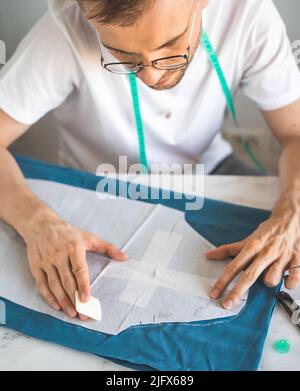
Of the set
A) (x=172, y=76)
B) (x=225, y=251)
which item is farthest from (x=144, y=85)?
(x=225, y=251)

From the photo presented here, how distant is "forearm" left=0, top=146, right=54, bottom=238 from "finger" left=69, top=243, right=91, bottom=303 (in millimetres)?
129

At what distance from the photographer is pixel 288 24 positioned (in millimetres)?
1523

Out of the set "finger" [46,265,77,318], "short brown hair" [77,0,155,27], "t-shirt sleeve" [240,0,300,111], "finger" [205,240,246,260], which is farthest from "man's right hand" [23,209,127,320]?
"t-shirt sleeve" [240,0,300,111]

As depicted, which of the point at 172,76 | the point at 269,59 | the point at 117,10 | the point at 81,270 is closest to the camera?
the point at 117,10

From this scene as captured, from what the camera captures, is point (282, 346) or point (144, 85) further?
point (144, 85)

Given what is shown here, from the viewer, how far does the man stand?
0.82 m

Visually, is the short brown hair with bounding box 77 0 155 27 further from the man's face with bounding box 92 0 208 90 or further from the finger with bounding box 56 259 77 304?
the finger with bounding box 56 259 77 304

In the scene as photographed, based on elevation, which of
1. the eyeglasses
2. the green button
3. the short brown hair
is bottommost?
the green button

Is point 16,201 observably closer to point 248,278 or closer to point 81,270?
→ point 81,270

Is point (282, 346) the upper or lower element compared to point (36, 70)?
lower

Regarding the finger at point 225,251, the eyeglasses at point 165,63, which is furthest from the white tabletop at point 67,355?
the eyeglasses at point 165,63

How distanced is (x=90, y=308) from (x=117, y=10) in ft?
1.54

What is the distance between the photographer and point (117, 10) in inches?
29.0
